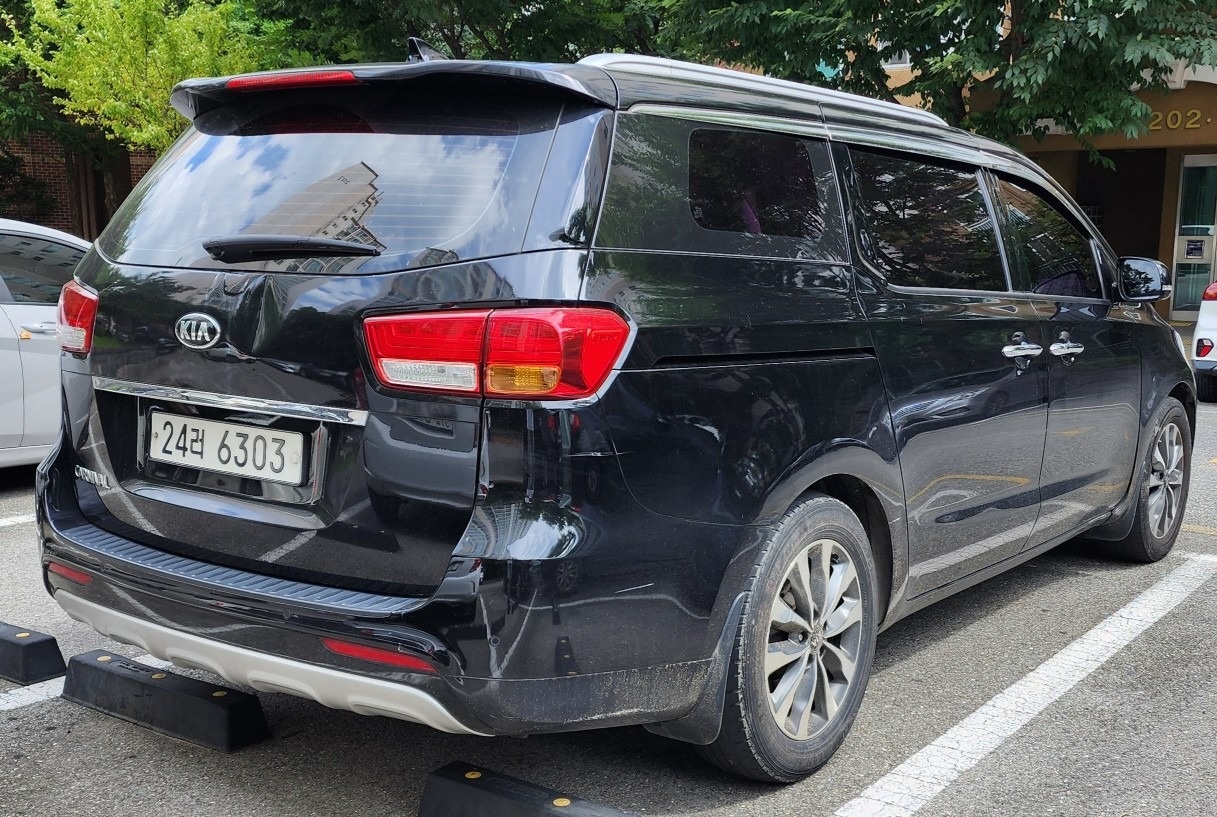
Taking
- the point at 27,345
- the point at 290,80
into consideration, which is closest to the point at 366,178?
the point at 290,80

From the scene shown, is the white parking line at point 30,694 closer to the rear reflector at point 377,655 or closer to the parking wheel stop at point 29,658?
the parking wheel stop at point 29,658

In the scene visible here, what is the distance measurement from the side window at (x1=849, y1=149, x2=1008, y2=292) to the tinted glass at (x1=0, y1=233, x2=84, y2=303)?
493 cm

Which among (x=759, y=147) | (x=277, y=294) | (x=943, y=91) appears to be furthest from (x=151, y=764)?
(x=943, y=91)

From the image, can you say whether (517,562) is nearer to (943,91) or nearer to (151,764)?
(151,764)

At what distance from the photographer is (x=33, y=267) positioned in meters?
6.79

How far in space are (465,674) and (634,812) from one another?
2.56ft

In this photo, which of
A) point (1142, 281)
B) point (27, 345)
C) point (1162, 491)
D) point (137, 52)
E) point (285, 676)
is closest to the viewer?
point (285, 676)

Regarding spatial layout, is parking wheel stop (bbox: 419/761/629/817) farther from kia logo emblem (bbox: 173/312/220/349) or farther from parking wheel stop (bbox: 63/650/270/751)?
kia logo emblem (bbox: 173/312/220/349)

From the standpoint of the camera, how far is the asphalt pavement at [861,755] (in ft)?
10.1

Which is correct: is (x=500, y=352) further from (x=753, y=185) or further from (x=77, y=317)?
(x=77, y=317)

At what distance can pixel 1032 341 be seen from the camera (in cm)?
414

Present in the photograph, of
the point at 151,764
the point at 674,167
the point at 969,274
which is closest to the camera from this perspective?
the point at 674,167

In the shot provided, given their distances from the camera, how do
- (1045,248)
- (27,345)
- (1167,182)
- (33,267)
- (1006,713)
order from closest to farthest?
(1006,713)
(1045,248)
(27,345)
(33,267)
(1167,182)

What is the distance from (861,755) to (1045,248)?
6.99 ft
